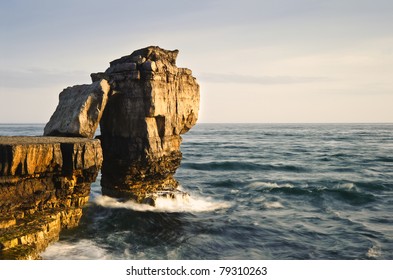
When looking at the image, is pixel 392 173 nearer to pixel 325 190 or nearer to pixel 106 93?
pixel 325 190

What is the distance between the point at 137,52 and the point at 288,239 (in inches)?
486

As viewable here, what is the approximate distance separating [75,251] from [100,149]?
4.36 metres

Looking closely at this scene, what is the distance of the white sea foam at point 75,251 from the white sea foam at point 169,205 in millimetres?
5160

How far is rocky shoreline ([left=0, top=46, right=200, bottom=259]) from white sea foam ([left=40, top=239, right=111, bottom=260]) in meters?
0.43

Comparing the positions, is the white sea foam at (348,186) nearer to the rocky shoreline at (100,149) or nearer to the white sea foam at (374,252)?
the white sea foam at (374,252)

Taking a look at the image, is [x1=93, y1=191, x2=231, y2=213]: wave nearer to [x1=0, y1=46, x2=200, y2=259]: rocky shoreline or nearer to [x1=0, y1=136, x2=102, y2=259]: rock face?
[x1=0, y1=46, x2=200, y2=259]: rocky shoreline

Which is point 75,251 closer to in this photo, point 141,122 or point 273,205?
point 141,122

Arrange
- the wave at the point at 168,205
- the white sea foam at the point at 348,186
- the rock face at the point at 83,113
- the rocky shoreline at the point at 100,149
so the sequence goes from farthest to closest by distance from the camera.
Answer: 1. the white sea foam at the point at 348,186
2. the wave at the point at 168,205
3. the rock face at the point at 83,113
4. the rocky shoreline at the point at 100,149

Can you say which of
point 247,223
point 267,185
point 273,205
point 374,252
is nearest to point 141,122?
point 247,223

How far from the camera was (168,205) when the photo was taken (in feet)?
68.8

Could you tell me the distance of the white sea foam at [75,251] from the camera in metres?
13.5

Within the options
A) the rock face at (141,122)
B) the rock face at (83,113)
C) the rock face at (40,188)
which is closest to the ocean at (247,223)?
the rock face at (40,188)

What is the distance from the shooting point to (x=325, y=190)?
89.2 ft

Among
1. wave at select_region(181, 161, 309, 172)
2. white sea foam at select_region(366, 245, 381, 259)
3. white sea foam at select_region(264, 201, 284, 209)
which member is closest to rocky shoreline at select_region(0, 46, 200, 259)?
white sea foam at select_region(264, 201, 284, 209)
